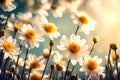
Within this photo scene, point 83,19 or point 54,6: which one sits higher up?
point 83,19

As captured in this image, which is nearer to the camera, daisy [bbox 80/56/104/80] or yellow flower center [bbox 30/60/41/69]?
daisy [bbox 80/56/104/80]

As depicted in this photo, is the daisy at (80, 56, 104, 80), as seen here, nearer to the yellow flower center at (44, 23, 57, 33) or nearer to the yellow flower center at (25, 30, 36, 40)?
the yellow flower center at (44, 23, 57, 33)

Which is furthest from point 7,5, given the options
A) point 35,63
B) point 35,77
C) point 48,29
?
point 35,77

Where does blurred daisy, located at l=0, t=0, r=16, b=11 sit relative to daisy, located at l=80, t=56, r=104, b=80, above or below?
above

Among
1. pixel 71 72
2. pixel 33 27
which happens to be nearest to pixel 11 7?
pixel 33 27

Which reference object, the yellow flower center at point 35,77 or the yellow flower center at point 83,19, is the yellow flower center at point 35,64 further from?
the yellow flower center at point 83,19

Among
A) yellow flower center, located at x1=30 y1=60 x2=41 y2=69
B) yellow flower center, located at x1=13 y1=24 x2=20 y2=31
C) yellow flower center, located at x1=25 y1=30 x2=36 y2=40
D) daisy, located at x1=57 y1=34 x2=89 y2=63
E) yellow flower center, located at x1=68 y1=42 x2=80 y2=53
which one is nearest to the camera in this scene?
daisy, located at x1=57 y1=34 x2=89 y2=63

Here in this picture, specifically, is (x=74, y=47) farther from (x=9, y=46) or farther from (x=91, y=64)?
(x=9, y=46)
